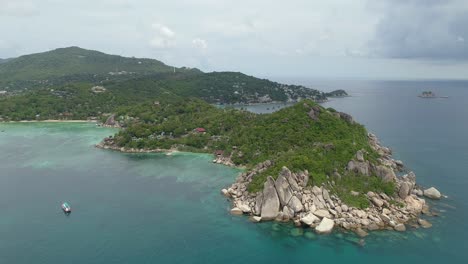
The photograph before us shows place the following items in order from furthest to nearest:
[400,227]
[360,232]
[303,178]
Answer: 1. [303,178]
2. [400,227]
3. [360,232]

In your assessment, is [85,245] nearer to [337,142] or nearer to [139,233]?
[139,233]

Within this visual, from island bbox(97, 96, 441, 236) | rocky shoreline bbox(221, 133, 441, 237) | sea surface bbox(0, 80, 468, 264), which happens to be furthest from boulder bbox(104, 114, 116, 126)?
rocky shoreline bbox(221, 133, 441, 237)

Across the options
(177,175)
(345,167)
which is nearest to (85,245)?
(177,175)

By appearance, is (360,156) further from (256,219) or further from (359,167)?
(256,219)

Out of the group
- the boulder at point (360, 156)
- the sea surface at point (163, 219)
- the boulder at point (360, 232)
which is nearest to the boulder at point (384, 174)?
the boulder at point (360, 156)

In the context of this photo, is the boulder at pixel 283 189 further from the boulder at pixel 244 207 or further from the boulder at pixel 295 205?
the boulder at pixel 244 207

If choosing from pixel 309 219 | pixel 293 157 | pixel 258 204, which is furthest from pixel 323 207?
pixel 293 157
